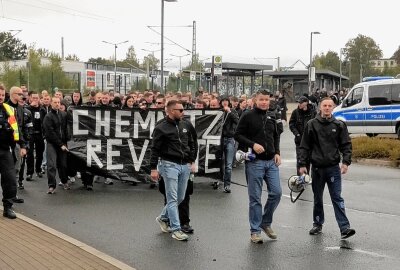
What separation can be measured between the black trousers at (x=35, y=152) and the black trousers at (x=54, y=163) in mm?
1417

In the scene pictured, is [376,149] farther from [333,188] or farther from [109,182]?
[333,188]

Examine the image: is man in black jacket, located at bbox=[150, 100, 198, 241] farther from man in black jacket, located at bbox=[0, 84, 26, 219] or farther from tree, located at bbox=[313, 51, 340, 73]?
tree, located at bbox=[313, 51, 340, 73]

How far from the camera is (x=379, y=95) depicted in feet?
69.7

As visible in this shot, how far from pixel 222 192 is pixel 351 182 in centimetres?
324

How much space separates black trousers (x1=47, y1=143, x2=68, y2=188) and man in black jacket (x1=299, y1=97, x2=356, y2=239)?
209 inches

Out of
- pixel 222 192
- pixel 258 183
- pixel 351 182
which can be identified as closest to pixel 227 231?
pixel 258 183

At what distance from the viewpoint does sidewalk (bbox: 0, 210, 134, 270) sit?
6.15 m

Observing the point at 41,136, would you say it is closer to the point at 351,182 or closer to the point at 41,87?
the point at 351,182

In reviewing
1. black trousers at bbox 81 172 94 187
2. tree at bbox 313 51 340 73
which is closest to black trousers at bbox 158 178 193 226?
black trousers at bbox 81 172 94 187

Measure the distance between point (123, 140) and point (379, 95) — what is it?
12374 millimetres

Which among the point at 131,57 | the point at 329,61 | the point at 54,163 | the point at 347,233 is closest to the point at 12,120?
the point at 54,163

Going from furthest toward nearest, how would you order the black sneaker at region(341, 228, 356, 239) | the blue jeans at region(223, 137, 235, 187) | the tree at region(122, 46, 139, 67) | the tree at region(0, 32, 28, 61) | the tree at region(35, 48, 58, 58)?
the tree at region(122, 46, 139, 67) < the tree at region(0, 32, 28, 61) < the tree at region(35, 48, 58, 58) < the blue jeans at region(223, 137, 235, 187) < the black sneaker at region(341, 228, 356, 239)

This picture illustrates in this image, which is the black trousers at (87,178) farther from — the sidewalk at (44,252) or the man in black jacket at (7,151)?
the sidewalk at (44,252)

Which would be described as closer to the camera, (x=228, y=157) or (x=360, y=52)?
(x=228, y=157)
